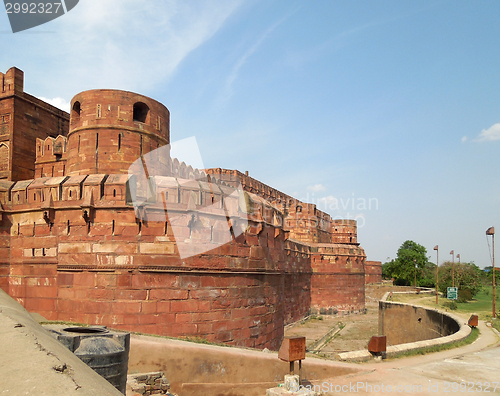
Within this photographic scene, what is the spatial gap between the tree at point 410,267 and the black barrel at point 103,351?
60016 millimetres

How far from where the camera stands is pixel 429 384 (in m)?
7.62

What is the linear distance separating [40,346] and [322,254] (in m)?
27.8

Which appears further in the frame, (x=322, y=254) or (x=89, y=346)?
(x=322, y=254)

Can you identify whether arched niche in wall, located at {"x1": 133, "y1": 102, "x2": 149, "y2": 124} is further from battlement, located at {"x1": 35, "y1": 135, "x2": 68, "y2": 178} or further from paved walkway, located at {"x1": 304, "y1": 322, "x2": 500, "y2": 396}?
paved walkway, located at {"x1": 304, "y1": 322, "x2": 500, "y2": 396}

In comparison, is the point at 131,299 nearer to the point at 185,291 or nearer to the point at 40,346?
the point at 185,291

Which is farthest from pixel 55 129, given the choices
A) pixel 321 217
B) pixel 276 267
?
pixel 321 217

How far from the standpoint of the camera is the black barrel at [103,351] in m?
4.30

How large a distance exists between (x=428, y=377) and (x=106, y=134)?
10758mm

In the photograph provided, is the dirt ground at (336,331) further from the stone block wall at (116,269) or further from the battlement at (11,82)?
the battlement at (11,82)

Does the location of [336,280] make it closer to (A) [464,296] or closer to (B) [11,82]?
(A) [464,296]

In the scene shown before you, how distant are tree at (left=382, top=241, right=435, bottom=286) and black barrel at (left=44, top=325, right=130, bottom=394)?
6002 cm

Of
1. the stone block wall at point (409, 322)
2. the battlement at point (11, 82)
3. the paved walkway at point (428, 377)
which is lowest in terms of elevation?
the stone block wall at point (409, 322)

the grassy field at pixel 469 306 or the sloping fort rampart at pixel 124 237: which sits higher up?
the sloping fort rampart at pixel 124 237

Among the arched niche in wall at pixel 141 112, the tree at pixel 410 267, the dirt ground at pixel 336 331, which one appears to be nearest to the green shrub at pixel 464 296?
the dirt ground at pixel 336 331
